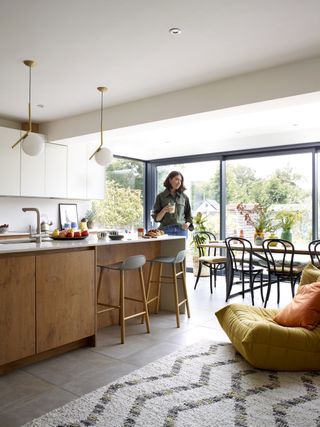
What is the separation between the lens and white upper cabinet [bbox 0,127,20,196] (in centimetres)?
532

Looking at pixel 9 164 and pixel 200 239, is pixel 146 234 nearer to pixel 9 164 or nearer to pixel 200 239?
pixel 9 164

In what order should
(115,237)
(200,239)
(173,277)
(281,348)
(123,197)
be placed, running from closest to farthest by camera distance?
1. (281,348)
2. (115,237)
3. (173,277)
4. (200,239)
5. (123,197)

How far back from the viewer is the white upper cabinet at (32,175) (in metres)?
5.58

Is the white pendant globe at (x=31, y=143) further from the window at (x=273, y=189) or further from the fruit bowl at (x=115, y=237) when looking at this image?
the window at (x=273, y=189)

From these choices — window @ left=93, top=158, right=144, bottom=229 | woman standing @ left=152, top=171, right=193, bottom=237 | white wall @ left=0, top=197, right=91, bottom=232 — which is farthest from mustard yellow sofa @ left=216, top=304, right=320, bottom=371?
window @ left=93, top=158, right=144, bottom=229

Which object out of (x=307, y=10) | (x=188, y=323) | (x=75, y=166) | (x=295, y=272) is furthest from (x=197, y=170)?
(x=307, y=10)

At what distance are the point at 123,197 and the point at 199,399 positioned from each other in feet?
18.2

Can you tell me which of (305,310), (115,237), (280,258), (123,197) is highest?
(123,197)

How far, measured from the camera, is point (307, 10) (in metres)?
2.71

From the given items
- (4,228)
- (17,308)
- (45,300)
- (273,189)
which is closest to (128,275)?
(45,300)

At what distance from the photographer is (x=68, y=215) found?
21.3ft

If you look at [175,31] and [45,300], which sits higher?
[175,31]

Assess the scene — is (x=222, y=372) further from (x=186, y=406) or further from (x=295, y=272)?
(x=295, y=272)

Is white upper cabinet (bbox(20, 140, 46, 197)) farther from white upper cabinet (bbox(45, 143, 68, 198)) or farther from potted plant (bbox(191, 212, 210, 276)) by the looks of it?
potted plant (bbox(191, 212, 210, 276))
